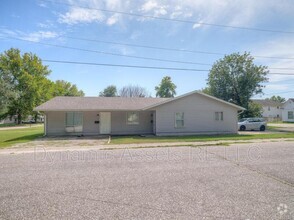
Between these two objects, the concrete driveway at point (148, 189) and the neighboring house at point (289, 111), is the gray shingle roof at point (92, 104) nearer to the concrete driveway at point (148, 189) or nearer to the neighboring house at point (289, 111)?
the concrete driveway at point (148, 189)

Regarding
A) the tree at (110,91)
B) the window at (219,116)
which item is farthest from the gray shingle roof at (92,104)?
the tree at (110,91)

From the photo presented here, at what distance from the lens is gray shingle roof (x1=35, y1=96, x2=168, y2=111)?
18578 mm

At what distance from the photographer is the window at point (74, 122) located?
1927 centimetres

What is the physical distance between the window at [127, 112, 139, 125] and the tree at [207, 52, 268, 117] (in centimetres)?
2202

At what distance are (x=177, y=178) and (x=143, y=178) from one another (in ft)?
3.09

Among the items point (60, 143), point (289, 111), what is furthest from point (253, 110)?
point (60, 143)

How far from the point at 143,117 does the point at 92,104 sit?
492 cm

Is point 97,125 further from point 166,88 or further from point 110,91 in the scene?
point 110,91

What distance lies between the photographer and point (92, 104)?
20.2 m

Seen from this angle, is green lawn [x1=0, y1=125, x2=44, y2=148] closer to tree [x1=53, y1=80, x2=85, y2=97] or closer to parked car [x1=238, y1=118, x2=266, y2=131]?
parked car [x1=238, y1=118, x2=266, y2=131]

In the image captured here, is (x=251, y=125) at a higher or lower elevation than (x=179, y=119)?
lower

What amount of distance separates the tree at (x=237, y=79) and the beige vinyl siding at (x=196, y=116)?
57.1 ft

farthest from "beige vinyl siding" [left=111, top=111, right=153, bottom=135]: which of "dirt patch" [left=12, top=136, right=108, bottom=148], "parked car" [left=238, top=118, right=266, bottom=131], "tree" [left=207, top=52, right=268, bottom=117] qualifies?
"tree" [left=207, top=52, right=268, bottom=117]

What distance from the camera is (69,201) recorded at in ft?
14.6
